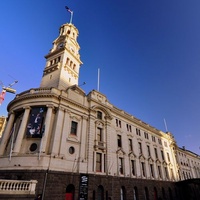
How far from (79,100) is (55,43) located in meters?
21.9

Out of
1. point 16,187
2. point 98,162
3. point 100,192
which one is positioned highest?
point 98,162

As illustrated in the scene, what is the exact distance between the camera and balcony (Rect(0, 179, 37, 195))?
14370mm

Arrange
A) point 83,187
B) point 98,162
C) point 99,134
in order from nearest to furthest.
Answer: point 83,187
point 98,162
point 99,134

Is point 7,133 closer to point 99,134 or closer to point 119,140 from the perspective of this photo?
point 99,134

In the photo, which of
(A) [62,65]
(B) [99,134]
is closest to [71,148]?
(B) [99,134]

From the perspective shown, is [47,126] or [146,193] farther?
[146,193]

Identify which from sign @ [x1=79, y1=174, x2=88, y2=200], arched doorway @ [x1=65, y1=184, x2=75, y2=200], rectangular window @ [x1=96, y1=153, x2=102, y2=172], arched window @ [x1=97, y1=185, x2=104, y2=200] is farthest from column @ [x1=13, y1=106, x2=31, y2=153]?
arched window @ [x1=97, y1=185, x2=104, y2=200]

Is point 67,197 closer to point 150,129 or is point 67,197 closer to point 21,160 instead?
point 21,160

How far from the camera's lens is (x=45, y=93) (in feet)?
78.6

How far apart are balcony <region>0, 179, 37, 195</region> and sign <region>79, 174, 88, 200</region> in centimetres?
721

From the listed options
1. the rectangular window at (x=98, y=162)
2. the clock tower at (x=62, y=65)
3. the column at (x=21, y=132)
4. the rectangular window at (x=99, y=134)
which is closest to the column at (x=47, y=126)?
the column at (x=21, y=132)

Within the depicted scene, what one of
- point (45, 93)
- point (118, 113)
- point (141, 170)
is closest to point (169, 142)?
point (141, 170)

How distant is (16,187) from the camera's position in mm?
15211

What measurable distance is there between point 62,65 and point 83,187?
24.4 m
